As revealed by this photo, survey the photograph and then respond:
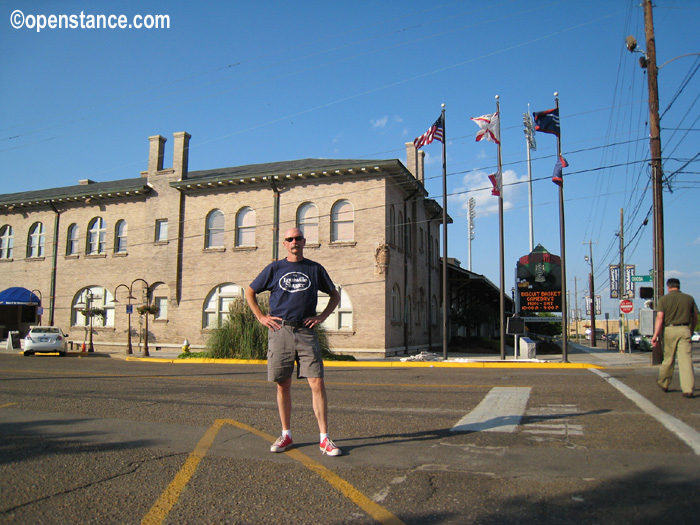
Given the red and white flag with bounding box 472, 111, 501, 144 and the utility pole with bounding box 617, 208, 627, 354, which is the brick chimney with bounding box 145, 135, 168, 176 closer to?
the red and white flag with bounding box 472, 111, 501, 144

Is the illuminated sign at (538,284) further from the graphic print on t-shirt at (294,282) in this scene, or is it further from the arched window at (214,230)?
the graphic print on t-shirt at (294,282)

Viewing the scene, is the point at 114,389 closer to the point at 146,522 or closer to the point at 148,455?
the point at 148,455

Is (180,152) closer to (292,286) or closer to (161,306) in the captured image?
(161,306)

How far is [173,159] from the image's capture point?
29844mm

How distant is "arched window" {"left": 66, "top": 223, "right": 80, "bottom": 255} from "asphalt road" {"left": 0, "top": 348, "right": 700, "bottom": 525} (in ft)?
A: 87.7

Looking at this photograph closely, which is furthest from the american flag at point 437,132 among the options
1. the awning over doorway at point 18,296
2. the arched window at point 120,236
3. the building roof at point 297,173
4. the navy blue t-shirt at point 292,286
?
the awning over doorway at point 18,296

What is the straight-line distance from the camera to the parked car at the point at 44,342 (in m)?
25.5

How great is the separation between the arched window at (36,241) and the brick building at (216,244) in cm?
8

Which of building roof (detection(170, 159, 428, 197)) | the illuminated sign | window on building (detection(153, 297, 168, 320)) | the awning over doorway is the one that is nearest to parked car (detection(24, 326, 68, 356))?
window on building (detection(153, 297, 168, 320))

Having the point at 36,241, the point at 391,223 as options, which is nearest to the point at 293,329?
the point at 391,223

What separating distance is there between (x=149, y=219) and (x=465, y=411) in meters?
26.4

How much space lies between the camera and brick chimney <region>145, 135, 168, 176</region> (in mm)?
30188

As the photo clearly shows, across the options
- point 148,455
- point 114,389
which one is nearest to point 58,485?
point 148,455

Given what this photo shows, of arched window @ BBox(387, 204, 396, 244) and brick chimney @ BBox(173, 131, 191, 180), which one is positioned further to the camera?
brick chimney @ BBox(173, 131, 191, 180)
